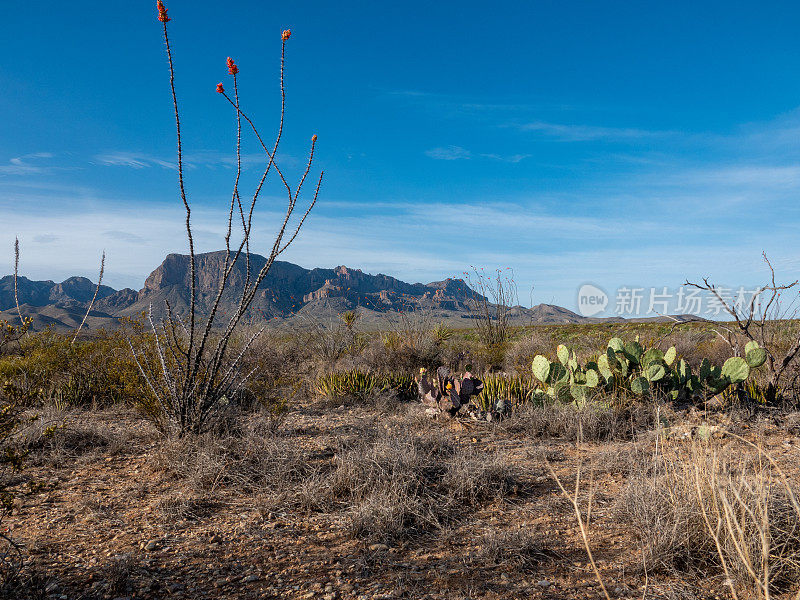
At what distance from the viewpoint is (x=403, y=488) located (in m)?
3.69

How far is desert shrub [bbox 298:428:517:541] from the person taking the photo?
3.36 metres

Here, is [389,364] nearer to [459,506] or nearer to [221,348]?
[221,348]

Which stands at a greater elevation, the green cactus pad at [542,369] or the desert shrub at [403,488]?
the green cactus pad at [542,369]

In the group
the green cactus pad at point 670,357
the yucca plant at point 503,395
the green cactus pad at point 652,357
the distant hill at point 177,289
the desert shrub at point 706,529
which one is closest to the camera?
the desert shrub at point 706,529

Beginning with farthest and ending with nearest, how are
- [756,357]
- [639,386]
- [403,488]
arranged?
[756,357] → [639,386] → [403,488]

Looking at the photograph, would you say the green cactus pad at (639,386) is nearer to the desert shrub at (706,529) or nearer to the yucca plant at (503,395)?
the yucca plant at (503,395)

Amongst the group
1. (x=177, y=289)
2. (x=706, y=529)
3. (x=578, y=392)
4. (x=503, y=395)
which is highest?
(x=177, y=289)

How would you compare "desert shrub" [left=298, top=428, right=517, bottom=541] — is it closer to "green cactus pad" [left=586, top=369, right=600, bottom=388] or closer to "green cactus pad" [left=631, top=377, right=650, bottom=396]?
"green cactus pad" [left=586, top=369, right=600, bottom=388]

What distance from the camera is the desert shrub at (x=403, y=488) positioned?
3363 mm

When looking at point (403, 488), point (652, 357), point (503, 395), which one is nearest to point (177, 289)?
point (503, 395)

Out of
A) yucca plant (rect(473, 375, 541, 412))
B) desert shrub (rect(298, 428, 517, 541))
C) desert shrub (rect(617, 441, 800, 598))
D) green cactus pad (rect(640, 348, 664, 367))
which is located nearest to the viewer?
desert shrub (rect(617, 441, 800, 598))

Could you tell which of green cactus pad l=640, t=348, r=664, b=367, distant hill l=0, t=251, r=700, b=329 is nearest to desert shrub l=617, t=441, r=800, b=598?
green cactus pad l=640, t=348, r=664, b=367

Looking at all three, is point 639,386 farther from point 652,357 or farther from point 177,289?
point 177,289

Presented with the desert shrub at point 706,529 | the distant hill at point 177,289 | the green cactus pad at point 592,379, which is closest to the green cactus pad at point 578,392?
the green cactus pad at point 592,379
